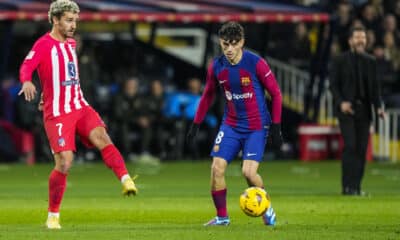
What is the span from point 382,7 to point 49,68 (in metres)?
19.8

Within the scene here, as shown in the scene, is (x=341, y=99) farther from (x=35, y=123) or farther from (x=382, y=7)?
(x=382, y=7)

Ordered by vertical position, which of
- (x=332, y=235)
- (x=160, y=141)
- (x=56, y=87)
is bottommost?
(x=160, y=141)

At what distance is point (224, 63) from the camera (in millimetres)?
15750

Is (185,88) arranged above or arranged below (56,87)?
below

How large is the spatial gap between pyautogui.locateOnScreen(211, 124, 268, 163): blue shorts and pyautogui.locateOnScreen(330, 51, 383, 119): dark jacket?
5.32 metres

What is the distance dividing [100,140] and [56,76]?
2.54 feet

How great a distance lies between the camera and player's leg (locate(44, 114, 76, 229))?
1499cm

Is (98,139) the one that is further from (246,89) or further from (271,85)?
(271,85)

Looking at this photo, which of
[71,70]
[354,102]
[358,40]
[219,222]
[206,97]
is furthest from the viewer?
[354,102]

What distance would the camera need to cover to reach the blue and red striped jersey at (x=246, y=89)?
51.3 feet

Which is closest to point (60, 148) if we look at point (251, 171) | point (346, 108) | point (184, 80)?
point (251, 171)

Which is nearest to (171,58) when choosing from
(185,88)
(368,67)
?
(185,88)

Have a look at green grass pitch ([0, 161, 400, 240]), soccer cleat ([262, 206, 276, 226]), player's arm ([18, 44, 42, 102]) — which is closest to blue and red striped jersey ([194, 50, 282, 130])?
soccer cleat ([262, 206, 276, 226])

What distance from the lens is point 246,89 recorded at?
51.5 feet
